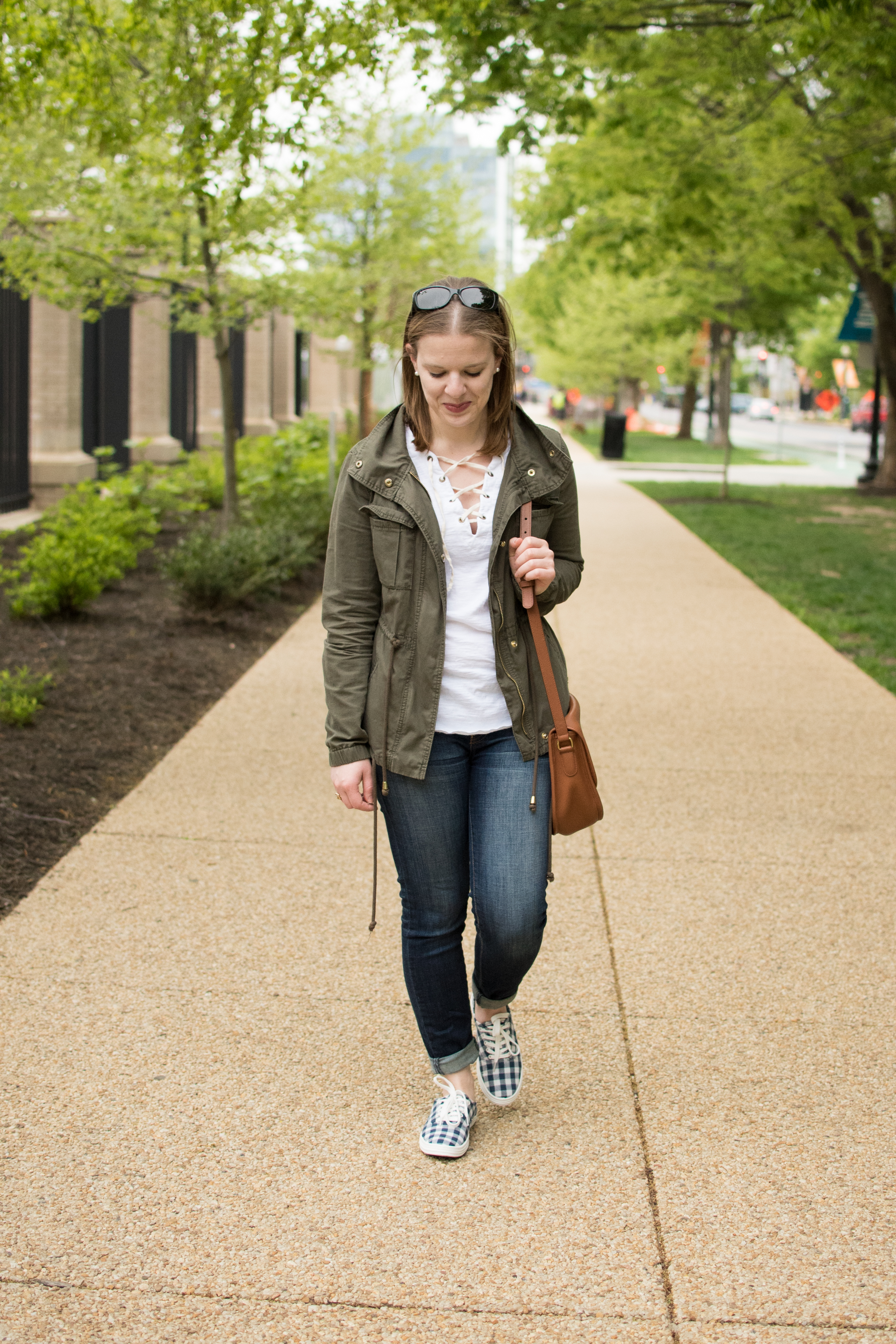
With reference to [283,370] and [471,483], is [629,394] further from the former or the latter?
[471,483]

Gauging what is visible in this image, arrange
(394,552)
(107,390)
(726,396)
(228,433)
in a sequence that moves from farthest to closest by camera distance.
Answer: (726,396)
(107,390)
(228,433)
(394,552)

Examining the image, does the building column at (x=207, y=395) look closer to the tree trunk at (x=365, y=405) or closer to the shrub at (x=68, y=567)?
the tree trunk at (x=365, y=405)

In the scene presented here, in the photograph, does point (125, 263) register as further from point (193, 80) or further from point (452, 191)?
point (452, 191)

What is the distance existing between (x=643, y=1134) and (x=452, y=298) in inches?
76.5

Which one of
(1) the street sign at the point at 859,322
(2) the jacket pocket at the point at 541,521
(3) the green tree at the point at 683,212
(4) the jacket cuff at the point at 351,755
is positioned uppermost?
(3) the green tree at the point at 683,212

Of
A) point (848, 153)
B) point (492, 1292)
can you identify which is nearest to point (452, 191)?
point (848, 153)

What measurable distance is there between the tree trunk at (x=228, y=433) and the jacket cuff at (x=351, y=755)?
9.89 meters

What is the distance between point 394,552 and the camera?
2875mm

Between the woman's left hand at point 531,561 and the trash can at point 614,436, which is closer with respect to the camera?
the woman's left hand at point 531,561

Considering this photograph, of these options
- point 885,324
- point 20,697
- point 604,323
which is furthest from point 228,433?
point 604,323

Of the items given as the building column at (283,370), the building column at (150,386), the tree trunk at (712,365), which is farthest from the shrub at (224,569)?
the tree trunk at (712,365)

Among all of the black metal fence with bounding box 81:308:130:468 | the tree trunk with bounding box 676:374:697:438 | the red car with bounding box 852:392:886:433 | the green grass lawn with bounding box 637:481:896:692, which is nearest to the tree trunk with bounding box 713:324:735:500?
the green grass lawn with bounding box 637:481:896:692

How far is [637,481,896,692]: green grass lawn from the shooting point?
34.5 feet

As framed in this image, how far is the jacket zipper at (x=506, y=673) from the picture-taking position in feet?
9.45
